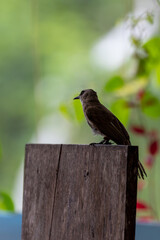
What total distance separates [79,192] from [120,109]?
89 cm

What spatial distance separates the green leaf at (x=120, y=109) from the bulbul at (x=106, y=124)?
52 cm

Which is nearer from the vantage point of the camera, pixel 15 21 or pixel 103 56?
pixel 103 56

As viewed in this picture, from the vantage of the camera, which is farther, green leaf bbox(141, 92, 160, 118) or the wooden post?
green leaf bbox(141, 92, 160, 118)

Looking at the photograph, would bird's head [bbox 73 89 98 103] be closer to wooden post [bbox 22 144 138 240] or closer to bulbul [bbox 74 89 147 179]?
bulbul [bbox 74 89 147 179]

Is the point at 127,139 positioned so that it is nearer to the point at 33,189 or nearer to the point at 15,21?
the point at 33,189

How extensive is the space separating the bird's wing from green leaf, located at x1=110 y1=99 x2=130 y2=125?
23.8 inches

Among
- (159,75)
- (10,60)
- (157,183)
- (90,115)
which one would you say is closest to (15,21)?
(10,60)

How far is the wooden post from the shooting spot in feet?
3.57

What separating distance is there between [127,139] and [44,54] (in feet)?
13.9

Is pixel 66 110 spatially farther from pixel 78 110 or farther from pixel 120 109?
pixel 120 109

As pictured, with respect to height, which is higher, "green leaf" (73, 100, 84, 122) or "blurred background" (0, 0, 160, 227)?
"blurred background" (0, 0, 160, 227)

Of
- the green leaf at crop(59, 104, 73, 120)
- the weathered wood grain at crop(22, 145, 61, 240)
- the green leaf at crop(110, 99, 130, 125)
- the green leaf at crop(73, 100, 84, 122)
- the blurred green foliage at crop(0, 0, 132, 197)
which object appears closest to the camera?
the weathered wood grain at crop(22, 145, 61, 240)

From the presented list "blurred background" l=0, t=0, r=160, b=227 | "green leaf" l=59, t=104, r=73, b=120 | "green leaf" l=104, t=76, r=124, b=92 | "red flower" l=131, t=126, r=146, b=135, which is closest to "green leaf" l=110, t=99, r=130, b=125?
"green leaf" l=104, t=76, r=124, b=92

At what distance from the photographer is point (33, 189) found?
1.34 m
